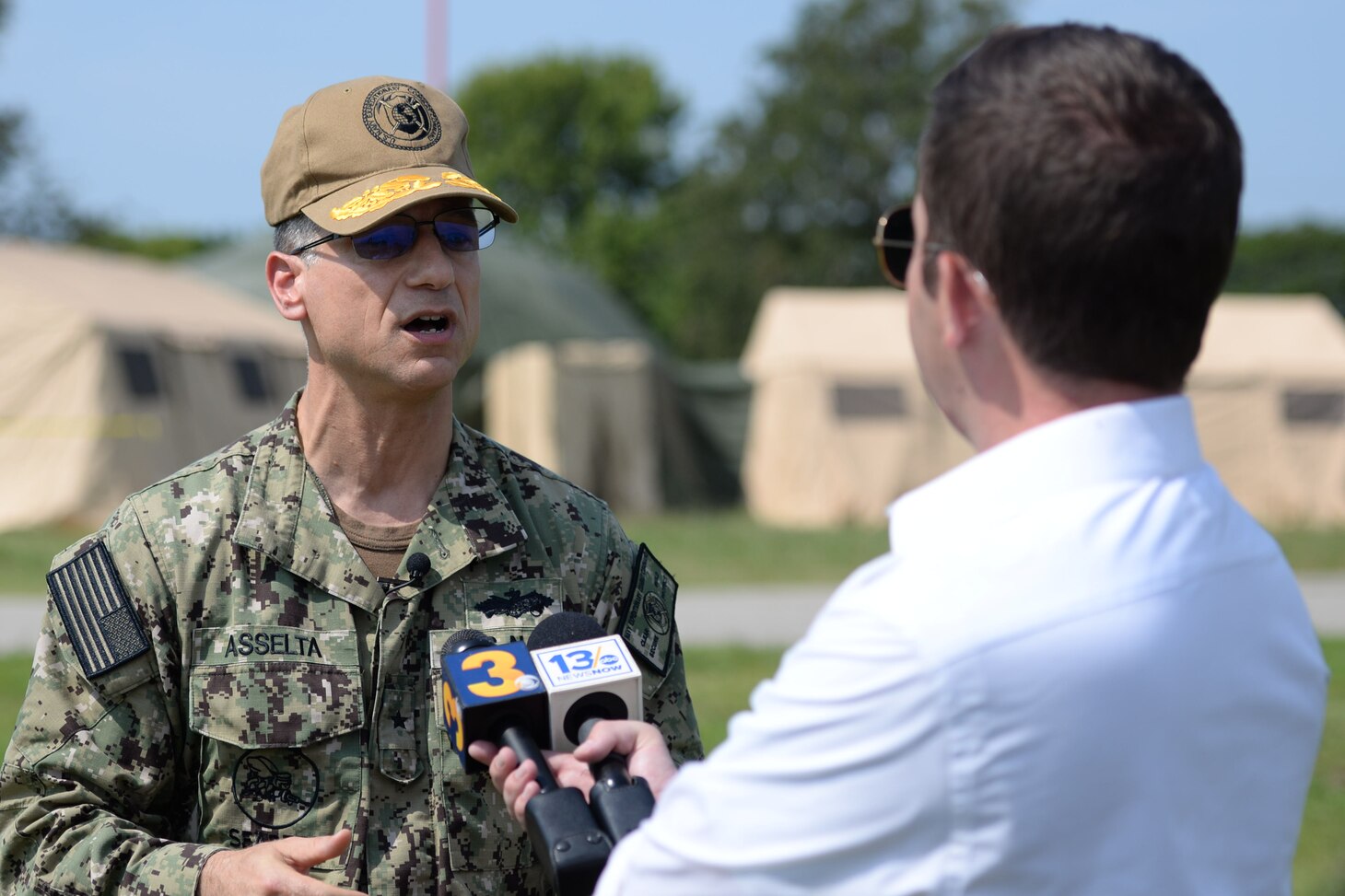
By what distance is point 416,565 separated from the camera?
2719 mm

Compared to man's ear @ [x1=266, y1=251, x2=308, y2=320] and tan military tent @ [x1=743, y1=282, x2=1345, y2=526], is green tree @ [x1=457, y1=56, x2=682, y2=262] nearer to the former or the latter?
tan military tent @ [x1=743, y1=282, x2=1345, y2=526]

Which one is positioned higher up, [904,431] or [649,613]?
[649,613]

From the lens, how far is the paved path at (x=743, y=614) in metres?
9.40

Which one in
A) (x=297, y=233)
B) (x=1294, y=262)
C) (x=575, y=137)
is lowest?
(x=1294, y=262)

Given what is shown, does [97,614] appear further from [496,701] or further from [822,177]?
[822,177]

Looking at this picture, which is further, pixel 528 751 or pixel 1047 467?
pixel 528 751

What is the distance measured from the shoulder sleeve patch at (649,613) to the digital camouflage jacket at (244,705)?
0.18m

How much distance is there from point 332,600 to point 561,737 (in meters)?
0.78

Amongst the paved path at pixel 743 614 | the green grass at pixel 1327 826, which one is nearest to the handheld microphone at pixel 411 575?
the green grass at pixel 1327 826

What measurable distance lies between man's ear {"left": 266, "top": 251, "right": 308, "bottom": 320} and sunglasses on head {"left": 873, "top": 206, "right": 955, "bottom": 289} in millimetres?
1385

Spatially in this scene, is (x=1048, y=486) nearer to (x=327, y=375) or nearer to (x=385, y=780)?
(x=385, y=780)

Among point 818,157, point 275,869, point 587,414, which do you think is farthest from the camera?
point 818,157

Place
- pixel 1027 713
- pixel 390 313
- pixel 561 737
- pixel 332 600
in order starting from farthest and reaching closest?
pixel 390 313
pixel 332 600
pixel 561 737
pixel 1027 713

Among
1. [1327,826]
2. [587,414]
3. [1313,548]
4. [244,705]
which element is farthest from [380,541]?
[587,414]
